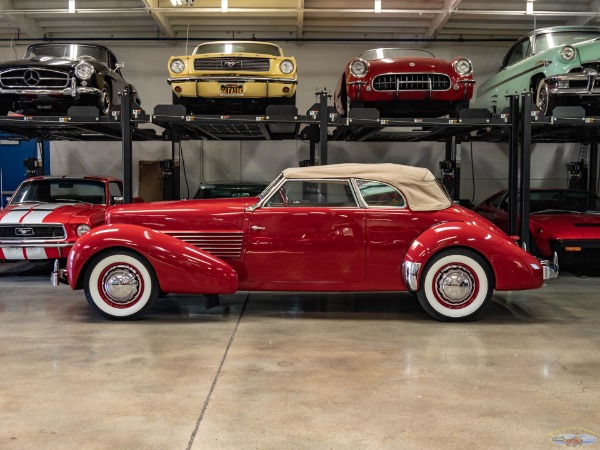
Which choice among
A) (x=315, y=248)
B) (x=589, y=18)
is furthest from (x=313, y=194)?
(x=589, y=18)

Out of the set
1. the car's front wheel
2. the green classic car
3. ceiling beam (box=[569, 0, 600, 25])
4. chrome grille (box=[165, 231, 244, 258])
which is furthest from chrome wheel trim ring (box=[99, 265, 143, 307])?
ceiling beam (box=[569, 0, 600, 25])

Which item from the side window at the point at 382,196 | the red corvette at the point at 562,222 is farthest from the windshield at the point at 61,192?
the red corvette at the point at 562,222

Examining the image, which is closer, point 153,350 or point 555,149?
point 153,350

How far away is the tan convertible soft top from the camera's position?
216 inches

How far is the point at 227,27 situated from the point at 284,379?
369 inches

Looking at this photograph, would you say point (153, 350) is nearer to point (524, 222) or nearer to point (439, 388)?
point (439, 388)

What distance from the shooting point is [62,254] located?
743cm

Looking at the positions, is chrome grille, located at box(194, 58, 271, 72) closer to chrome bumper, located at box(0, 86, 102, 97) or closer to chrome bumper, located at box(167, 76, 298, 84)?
chrome bumper, located at box(167, 76, 298, 84)

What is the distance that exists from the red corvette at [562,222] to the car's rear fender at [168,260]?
448 centimetres

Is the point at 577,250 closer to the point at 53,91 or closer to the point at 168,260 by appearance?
the point at 168,260

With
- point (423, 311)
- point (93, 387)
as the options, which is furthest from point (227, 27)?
→ point (93, 387)

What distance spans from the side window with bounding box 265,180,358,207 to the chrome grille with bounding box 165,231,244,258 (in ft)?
1.50

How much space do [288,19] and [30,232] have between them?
6449mm

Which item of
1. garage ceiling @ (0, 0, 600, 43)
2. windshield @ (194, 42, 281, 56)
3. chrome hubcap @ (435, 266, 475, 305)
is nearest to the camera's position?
chrome hubcap @ (435, 266, 475, 305)
